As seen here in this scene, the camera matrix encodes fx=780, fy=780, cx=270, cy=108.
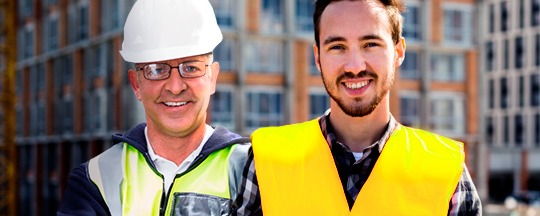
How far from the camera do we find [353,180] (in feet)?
12.3

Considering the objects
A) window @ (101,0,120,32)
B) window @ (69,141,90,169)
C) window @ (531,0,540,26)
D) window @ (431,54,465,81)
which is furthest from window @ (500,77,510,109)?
window @ (101,0,120,32)

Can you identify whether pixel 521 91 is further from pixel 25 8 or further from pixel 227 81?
pixel 25 8

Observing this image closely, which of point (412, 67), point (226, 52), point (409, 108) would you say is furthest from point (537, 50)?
point (226, 52)

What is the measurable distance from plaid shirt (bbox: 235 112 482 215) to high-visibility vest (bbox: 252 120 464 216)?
0.13ft

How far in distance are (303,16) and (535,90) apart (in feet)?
108

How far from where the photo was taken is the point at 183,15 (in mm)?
3848

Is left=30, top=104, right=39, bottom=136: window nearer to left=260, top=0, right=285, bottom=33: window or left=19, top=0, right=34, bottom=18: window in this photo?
left=19, top=0, right=34, bottom=18: window

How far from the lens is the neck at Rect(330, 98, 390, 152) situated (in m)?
3.76

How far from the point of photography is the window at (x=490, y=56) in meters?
66.4

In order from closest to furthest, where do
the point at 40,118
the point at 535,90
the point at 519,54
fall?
the point at 40,118
the point at 535,90
the point at 519,54

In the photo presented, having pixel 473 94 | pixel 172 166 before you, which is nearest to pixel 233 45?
pixel 473 94

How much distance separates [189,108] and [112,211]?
0.66 m

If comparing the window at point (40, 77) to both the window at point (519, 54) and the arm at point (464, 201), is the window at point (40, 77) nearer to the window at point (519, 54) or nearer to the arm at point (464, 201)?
the window at point (519, 54)

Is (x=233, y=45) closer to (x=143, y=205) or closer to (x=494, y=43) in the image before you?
(x=143, y=205)
